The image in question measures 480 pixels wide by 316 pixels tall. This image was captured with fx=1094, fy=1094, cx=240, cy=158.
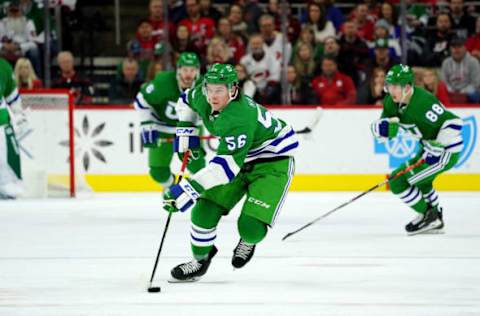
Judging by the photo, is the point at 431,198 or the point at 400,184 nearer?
the point at 400,184

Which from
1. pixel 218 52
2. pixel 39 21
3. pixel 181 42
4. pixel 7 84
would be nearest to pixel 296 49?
pixel 218 52

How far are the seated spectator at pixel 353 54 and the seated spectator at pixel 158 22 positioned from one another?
65.9 inches

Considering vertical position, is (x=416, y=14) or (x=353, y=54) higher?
(x=416, y=14)

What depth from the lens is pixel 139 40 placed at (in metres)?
10.9

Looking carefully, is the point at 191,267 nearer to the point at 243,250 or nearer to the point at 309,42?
the point at 243,250

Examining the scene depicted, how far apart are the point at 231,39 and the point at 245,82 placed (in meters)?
0.53

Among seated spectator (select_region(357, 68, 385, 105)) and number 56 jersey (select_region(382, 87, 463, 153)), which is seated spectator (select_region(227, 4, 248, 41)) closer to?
seated spectator (select_region(357, 68, 385, 105))

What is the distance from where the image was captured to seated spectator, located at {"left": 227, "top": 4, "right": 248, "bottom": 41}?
1089 cm

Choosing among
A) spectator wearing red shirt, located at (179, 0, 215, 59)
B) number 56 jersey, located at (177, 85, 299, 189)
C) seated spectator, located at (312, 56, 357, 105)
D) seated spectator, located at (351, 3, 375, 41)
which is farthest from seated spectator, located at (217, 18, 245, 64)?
number 56 jersey, located at (177, 85, 299, 189)

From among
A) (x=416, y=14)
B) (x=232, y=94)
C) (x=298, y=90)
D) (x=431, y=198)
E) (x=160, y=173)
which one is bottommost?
(x=160, y=173)

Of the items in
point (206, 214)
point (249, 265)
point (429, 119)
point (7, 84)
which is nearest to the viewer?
point (206, 214)

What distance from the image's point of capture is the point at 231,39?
1082 centimetres

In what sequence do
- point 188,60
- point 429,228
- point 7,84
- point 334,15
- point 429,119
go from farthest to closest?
point 334,15
point 7,84
point 188,60
point 429,228
point 429,119

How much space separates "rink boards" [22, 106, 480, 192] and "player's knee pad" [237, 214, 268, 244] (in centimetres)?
517
